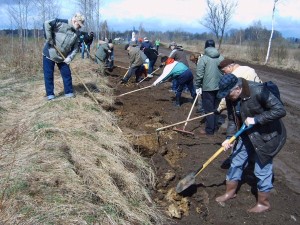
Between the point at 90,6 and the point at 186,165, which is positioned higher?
the point at 90,6

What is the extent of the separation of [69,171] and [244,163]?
2163 mm

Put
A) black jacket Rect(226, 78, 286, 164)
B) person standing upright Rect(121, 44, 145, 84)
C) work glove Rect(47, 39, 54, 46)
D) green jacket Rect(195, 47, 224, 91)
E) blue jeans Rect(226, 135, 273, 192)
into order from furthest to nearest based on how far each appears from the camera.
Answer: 1. person standing upright Rect(121, 44, 145, 84)
2. green jacket Rect(195, 47, 224, 91)
3. work glove Rect(47, 39, 54, 46)
4. blue jeans Rect(226, 135, 273, 192)
5. black jacket Rect(226, 78, 286, 164)

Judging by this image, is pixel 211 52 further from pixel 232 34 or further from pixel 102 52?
pixel 232 34

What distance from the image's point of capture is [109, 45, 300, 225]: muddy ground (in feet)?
13.1

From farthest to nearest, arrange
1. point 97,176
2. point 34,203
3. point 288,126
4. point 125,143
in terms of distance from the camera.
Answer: point 288,126, point 125,143, point 97,176, point 34,203

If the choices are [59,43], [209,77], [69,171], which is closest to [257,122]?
[69,171]

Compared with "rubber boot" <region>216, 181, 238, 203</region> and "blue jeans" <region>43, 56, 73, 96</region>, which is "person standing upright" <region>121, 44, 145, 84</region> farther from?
"rubber boot" <region>216, 181, 238, 203</region>

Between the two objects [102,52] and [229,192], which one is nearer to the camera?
[229,192]

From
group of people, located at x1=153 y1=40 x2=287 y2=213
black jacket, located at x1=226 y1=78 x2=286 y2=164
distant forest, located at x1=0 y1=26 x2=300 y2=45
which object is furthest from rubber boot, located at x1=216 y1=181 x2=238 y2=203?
distant forest, located at x1=0 y1=26 x2=300 y2=45

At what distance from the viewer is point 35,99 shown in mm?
7121

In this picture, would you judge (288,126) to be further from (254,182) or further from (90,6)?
(90,6)

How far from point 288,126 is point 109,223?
5838 millimetres

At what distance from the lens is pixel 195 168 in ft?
17.0

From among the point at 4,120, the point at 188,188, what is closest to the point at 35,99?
the point at 4,120
